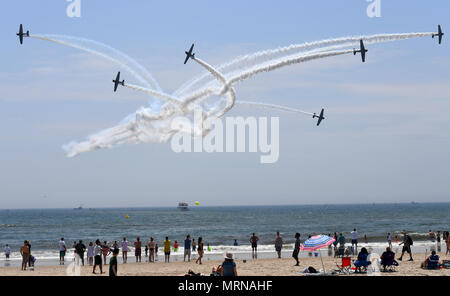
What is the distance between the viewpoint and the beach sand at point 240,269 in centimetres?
2494

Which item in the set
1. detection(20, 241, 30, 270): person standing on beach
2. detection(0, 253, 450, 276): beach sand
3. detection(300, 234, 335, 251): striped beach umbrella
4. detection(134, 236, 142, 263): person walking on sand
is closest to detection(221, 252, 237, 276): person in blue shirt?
detection(300, 234, 335, 251): striped beach umbrella

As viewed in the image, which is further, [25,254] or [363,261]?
[25,254]

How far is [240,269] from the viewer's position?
2684cm

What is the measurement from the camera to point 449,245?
3406 centimetres

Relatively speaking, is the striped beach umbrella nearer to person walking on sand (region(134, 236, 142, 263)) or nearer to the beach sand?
the beach sand

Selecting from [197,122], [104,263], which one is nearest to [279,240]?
[104,263]

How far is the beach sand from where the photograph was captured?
2494cm

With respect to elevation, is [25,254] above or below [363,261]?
below

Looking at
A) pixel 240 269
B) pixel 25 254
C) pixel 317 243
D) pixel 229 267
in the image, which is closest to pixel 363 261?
pixel 317 243

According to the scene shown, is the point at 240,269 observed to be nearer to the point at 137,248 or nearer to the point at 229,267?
the point at 137,248
